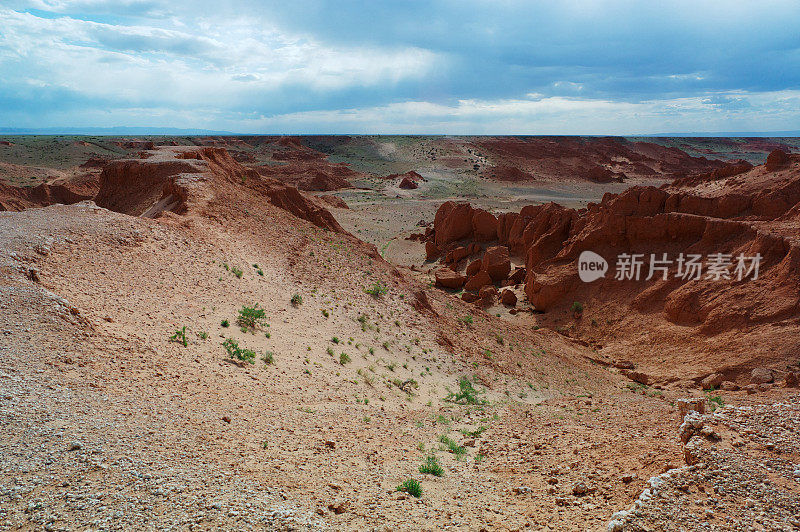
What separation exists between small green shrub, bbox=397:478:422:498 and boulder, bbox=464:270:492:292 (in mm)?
17491

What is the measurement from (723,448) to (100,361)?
8.25 metres

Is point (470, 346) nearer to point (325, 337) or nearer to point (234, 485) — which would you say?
point (325, 337)

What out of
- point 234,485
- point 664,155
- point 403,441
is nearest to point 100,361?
point 234,485

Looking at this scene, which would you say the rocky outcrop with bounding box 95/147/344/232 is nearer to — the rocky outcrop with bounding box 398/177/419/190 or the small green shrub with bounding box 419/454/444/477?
the small green shrub with bounding box 419/454/444/477

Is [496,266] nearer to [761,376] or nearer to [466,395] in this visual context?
[761,376]

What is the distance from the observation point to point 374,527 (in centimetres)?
450

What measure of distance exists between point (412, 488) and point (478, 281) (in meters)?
17.7

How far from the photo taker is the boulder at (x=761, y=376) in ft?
39.0

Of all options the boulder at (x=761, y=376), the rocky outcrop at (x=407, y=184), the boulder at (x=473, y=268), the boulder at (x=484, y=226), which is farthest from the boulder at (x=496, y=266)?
the rocky outcrop at (x=407, y=184)

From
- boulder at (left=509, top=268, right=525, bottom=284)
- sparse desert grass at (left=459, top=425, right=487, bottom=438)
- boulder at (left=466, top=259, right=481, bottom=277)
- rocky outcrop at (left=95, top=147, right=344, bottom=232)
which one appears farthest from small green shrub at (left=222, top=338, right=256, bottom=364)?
boulder at (left=466, top=259, right=481, bottom=277)

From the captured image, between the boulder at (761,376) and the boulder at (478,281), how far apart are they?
38.1 ft

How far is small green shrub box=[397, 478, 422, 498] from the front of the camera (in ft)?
17.1

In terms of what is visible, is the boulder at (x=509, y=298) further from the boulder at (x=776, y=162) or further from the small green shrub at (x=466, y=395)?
the boulder at (x=776, y=162)

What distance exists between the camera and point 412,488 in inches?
205
